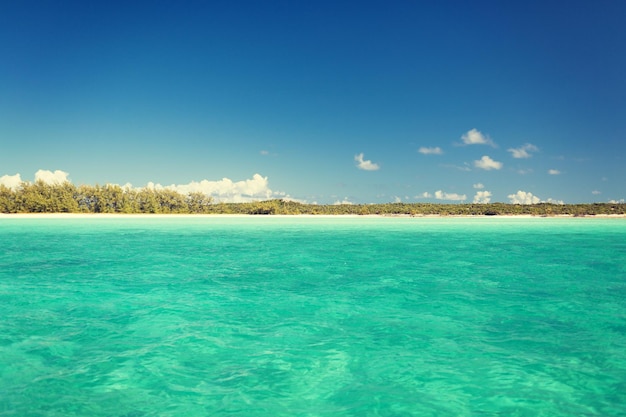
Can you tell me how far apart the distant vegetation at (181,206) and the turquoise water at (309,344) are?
6628 cm

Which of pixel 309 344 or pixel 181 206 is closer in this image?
pixel 309 344

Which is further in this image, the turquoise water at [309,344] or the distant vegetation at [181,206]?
the distant vegetation at [181,206]

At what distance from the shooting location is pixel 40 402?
5879 mm

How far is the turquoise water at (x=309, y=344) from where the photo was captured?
6.04 m

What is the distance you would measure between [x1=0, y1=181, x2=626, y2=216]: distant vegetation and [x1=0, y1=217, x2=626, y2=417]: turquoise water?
66.3 m

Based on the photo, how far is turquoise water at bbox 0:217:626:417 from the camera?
604cm

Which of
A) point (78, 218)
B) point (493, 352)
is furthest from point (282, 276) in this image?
point (78, 218)

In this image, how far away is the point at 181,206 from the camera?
89125mm

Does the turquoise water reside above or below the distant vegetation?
below

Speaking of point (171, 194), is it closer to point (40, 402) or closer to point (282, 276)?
point (282, 276)

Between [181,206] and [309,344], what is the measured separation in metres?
85.5

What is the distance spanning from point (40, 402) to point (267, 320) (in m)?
5.08

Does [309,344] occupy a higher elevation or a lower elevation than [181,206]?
lower

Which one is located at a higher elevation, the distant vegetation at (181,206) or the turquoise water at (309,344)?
the distant vegetation at (181,206)
